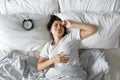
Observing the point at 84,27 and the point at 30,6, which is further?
the point at 30,6

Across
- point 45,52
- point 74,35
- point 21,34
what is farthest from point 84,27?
point 21,34

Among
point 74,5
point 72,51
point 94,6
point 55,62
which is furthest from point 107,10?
point 55,62

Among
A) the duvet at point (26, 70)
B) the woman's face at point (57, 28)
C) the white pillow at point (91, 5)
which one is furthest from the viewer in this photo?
the white pillow at point (91, 5)

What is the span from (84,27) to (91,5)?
23cm

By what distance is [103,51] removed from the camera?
181cm

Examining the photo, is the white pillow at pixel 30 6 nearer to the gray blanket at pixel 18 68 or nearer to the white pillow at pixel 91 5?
the white pillow at pixel 91 5

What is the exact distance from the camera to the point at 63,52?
5.41 ft

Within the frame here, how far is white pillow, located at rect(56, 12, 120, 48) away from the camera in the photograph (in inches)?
67.3

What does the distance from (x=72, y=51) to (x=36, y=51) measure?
31 centimetres

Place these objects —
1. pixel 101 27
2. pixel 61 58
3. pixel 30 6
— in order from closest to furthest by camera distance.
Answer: pixel 61 58 → pixel 101 27 → pixel 30 6

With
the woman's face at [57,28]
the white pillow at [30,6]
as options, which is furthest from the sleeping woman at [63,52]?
the white pillow at [30,6]

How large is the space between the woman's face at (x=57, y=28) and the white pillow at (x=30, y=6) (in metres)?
0.20

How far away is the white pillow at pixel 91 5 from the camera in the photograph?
1.78m

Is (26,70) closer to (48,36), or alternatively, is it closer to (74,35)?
(48,36)
